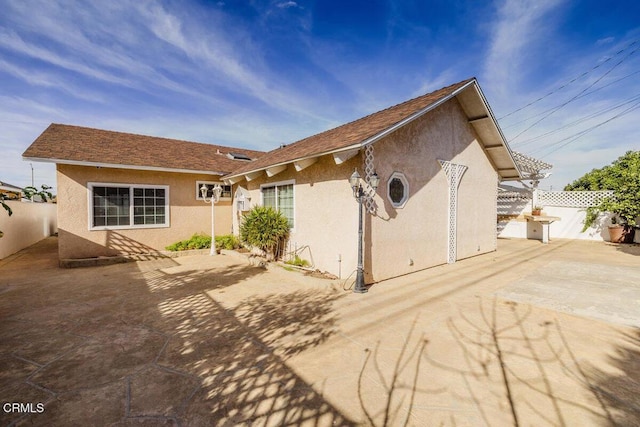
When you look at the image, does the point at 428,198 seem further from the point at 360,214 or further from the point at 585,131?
the point at 585,131

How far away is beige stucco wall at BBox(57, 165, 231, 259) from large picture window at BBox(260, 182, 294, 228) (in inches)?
151

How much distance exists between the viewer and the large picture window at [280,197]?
9.57m

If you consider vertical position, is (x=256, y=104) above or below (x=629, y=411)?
above

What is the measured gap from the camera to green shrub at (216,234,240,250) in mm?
12505

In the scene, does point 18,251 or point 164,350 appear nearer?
point 164,350

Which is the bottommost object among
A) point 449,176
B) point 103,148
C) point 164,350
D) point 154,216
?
point 164,350

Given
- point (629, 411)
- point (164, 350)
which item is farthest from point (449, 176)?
point (164, 350)

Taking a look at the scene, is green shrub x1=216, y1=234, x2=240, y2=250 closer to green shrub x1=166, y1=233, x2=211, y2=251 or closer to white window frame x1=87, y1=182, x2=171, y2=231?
green shrub x1=166, y1=233, x2=211, y2=251

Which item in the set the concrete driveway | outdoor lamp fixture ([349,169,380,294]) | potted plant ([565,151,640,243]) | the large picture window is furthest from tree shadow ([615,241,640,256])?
the large picture window

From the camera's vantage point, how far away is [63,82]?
10.7m

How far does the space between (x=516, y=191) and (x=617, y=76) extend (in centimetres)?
731

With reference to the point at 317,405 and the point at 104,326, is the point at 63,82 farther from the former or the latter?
the point at 317,405

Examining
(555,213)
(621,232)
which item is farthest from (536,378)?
(555,213)

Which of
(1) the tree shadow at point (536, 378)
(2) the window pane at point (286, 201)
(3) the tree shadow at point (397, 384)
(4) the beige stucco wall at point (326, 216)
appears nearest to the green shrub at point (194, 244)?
(2) the window pane at point (286, 201)
